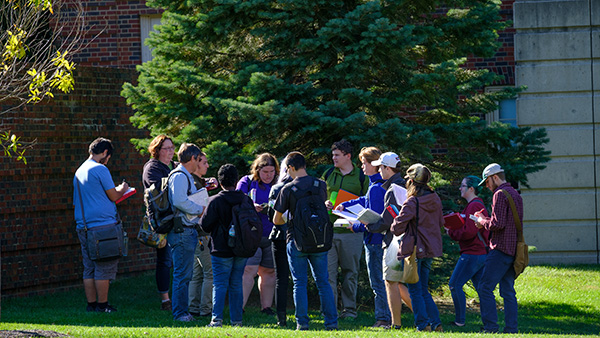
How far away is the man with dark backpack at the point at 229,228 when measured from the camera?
8.08 m

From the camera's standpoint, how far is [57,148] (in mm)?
11398

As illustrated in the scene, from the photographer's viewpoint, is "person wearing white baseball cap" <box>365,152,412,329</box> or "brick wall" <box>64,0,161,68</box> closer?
"person wearing white baseball cap" <box>365,152,412,329</box>

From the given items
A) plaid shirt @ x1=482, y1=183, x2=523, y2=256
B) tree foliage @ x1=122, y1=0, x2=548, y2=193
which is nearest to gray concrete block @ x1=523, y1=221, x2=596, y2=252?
tree foliage @ x1=122, y1=0, x2=548, y2=193

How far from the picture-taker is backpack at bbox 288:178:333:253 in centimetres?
799

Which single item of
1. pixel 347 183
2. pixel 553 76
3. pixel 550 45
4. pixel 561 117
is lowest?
pixel 347 183

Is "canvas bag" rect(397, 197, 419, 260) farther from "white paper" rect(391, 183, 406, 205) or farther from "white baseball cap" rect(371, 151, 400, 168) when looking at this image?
"white baseball cap" rect(371, 151, 400, 168)

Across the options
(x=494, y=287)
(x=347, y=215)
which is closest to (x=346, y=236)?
(x=347, y=215)

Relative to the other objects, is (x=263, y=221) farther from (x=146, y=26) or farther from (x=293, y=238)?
(x=146, y=26)

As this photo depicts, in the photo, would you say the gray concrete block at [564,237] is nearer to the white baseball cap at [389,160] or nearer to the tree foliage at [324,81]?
the tree foliage at [324,81]

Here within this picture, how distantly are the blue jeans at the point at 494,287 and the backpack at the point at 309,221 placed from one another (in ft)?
5.70

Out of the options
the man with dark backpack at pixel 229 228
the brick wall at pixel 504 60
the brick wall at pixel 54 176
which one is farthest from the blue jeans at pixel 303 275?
the brick wall at pixel 504 60

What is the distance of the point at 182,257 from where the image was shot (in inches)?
340

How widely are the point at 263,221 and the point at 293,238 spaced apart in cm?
116

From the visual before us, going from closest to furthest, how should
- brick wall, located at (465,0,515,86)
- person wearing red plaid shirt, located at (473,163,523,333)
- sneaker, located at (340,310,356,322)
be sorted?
1. person wearing red plaid shirt, located at (473,163,523,333)
2. sneaker, located at (340,310,356,322)
3. brick wall, located at (465,0,515,86)
